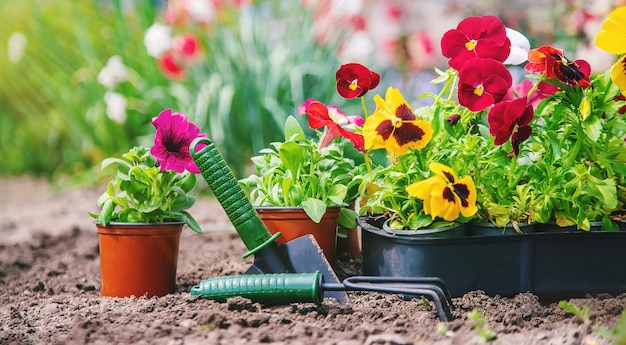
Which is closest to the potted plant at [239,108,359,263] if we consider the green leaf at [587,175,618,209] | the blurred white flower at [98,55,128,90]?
the green leaf at [587,175,618,209]

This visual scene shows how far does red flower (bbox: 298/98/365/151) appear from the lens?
1625 mm

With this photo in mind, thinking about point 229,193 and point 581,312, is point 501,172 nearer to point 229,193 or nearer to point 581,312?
point 581,312

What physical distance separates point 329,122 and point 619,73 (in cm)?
65

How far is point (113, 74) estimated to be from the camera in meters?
4.38

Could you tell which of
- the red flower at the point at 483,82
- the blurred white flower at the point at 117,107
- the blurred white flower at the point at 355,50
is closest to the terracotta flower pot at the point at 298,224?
the red flower at the point at 483,82

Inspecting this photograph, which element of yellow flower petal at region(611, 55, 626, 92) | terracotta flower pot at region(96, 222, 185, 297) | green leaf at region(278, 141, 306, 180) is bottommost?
terracotta flower pot at region(96, 222, 185, 297)

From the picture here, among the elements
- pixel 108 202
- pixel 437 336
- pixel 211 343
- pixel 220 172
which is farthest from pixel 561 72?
pixel 108 202

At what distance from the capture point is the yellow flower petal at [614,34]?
1411mm

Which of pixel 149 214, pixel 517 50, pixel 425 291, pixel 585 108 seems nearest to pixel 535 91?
pixel 517 50

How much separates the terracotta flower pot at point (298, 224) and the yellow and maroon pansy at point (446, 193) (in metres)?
0.33

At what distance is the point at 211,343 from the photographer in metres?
1.18

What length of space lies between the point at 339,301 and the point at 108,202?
618mm

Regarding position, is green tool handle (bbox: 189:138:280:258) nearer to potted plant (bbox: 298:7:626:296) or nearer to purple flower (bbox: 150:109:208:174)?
purple flower (bbox: 150:109:208:174)

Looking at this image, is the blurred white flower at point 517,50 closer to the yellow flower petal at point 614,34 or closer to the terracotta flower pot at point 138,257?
the yellow flower petal at point 614,34
